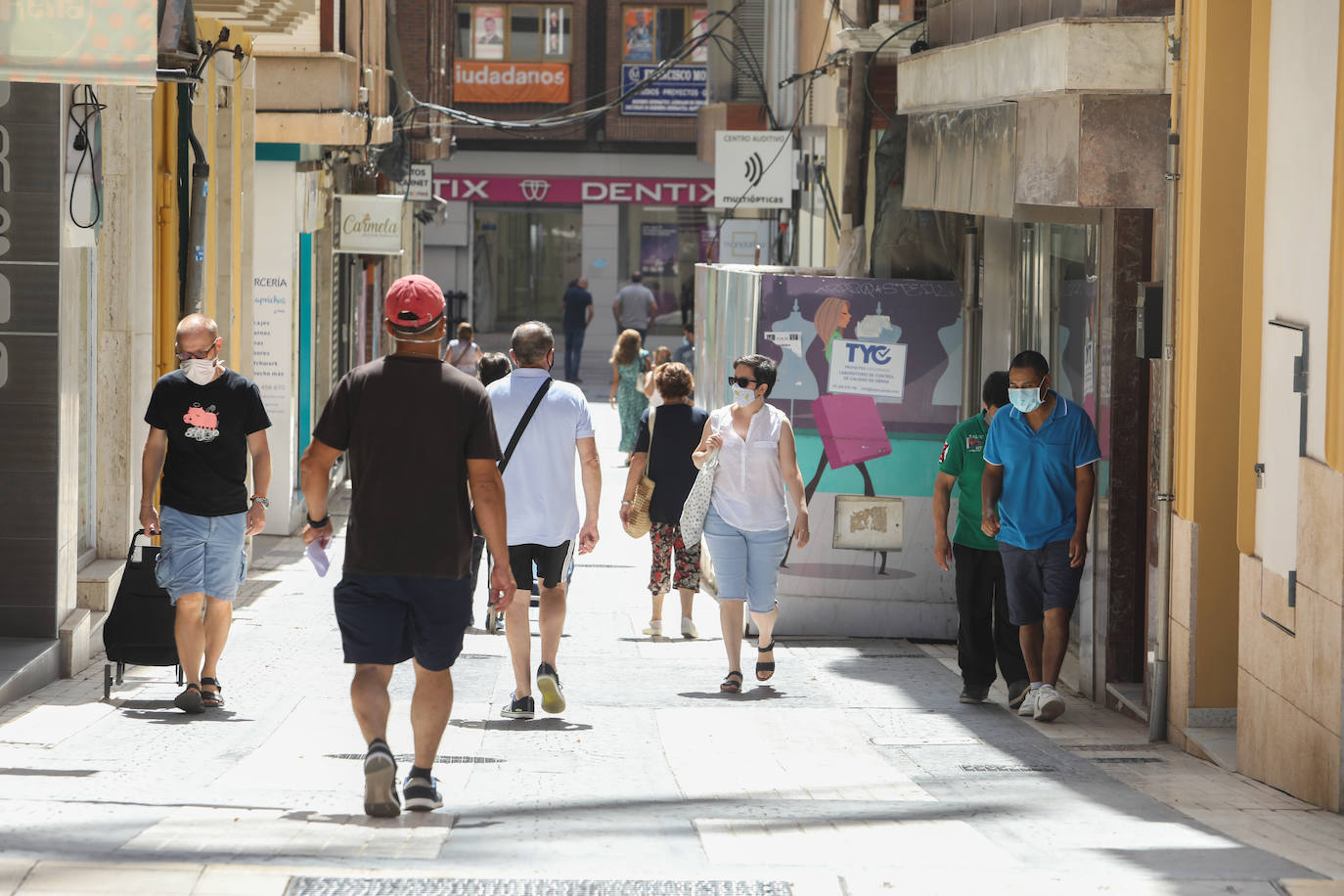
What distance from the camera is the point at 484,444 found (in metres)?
5.92

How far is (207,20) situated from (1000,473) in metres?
6.55

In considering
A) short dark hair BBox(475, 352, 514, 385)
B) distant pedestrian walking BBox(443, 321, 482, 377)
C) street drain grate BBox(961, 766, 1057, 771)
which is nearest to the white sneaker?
street drain grate BBox(961, 766, 1057, 771)

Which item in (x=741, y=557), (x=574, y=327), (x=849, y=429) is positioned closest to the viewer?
(x=741, y=557)

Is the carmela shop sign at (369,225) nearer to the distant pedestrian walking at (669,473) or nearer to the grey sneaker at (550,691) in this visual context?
the distant pedestrian walking at (669,473)

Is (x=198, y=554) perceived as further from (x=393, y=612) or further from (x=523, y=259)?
(x=523, y=259)

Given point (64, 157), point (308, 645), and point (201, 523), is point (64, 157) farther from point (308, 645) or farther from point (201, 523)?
point (308, 645)

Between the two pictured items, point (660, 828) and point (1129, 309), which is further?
point (1129, 309)

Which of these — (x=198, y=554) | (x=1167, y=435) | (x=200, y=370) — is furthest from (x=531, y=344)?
(x=1167, y=435)

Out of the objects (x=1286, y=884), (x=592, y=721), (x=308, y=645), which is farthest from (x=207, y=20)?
(x=1286, y=884)

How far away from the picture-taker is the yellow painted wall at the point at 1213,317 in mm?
8195

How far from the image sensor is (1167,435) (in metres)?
8.55

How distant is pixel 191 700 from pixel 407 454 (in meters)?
2.81

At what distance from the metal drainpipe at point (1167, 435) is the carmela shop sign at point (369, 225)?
38.8ft

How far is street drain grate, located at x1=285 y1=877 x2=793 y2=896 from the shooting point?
4.58 metres
